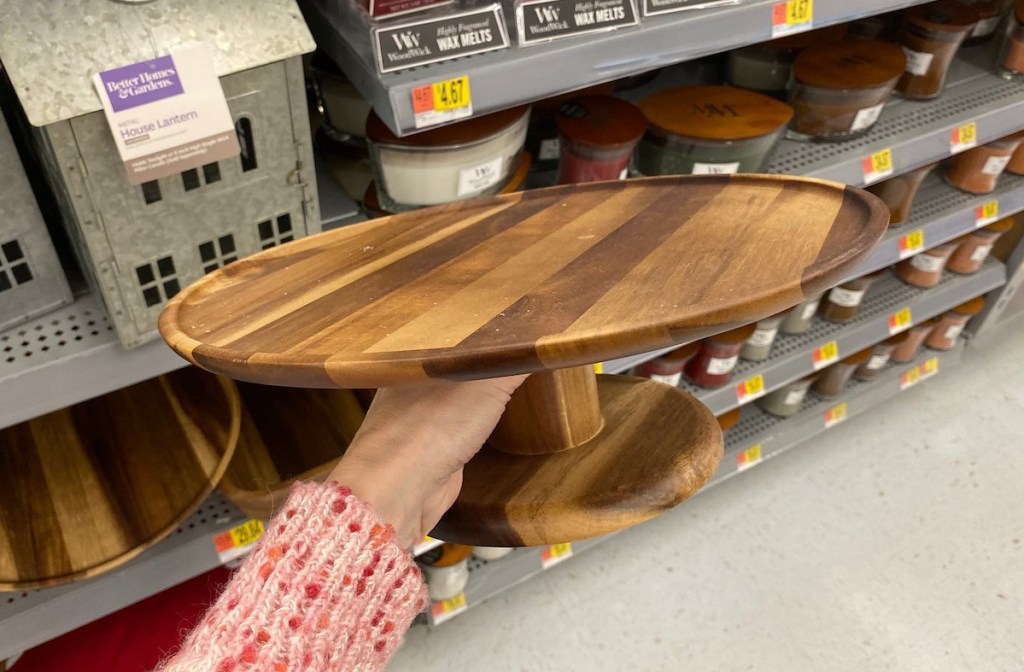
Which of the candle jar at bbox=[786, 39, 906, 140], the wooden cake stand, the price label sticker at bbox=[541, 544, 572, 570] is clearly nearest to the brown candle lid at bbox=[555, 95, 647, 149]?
the candle jar at bbox=[786, 39, 906, 140]

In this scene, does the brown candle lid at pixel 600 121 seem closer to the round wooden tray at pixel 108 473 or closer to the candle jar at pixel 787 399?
the round wooden tray at pixel 108 473

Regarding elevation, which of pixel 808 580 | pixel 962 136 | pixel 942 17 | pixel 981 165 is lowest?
pixel 808 580

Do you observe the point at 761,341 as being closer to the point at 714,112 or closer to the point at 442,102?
the point at 714,112

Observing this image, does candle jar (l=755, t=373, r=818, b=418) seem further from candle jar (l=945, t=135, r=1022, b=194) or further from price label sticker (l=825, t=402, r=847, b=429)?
candle jar (l=945, t=135, r=1022, b=194)

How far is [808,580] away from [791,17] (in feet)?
4.50

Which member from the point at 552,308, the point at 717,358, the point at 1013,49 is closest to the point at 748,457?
the point at 717,358

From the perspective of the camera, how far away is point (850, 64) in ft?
4.90

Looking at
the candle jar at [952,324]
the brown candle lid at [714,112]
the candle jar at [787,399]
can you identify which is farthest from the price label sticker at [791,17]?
the candle jar at [952,324]

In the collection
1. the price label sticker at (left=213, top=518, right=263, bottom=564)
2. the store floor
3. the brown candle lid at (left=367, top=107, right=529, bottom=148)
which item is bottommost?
the store floor

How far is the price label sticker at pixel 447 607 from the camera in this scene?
1729 mm

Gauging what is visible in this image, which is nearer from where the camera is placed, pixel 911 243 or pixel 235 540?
pixel 235 540

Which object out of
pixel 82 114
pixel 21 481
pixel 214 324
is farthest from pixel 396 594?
pixel 21 481

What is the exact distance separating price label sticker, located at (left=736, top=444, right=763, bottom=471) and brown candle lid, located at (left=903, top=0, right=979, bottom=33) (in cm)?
106

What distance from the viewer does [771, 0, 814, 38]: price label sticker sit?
1040 mm
